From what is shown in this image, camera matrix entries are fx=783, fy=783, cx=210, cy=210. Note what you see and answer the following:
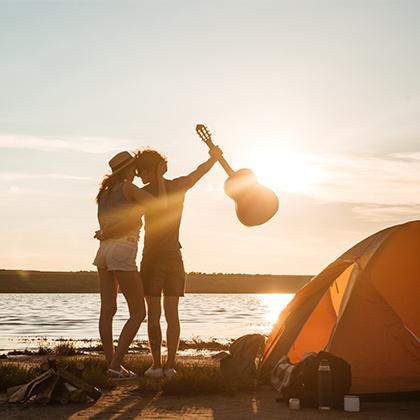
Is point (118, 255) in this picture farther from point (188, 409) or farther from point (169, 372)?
point (188, 409)

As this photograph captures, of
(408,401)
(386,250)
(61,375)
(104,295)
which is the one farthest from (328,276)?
(61,375)

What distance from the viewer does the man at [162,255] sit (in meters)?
8.93

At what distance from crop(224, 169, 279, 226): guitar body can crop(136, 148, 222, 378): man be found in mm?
488

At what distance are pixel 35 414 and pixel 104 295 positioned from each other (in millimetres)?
2091

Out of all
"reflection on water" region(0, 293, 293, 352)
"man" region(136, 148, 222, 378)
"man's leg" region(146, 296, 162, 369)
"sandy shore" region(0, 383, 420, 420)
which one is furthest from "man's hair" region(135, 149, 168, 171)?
"reflection on water" region(0, 293, 293, 352)

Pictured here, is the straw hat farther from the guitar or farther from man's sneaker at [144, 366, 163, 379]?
man's sneaker at [144, 366, 163, 379]

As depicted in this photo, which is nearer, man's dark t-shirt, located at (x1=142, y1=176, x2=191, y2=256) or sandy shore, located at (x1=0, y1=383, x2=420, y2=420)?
sandy shore, located at (x1=0, y1=383, x2=420, y2=420)

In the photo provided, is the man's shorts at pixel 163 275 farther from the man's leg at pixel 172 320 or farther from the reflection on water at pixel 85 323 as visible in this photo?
the reflection on water at pixel 85 323

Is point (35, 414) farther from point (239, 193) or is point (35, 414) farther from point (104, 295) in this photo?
point (239, 193)

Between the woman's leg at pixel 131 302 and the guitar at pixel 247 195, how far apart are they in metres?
1.53

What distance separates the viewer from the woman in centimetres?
868

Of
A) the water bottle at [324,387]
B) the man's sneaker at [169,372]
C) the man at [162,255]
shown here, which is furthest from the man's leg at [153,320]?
the water bottle at [324,387]

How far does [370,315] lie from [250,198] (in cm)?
208

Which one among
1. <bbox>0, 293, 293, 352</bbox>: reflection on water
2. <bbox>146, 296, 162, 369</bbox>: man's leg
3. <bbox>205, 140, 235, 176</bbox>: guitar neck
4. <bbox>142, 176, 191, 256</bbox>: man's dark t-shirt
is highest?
<bbox>205, 140, 235, 176</bbox>: guitar neck
